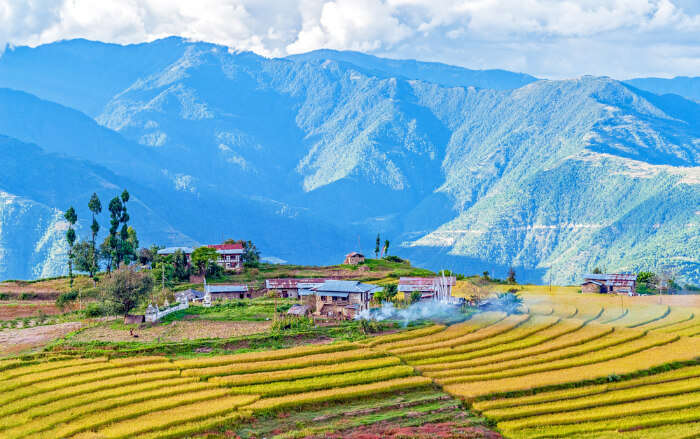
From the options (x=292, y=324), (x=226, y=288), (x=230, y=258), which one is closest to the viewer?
(x=292, y=324)

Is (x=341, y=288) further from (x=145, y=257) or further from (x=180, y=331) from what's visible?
(x=145, y=257)

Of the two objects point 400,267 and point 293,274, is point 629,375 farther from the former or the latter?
point 400,267

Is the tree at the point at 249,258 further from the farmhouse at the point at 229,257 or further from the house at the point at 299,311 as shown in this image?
the house at the point at 299,311

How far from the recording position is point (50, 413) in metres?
61.6

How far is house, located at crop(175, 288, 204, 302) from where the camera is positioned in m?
134

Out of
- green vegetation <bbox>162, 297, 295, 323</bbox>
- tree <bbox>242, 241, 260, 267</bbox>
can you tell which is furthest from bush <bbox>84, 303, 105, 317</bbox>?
tree <bbox>242, 241, 260, 267</bbox>

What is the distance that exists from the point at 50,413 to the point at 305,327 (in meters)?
40.0

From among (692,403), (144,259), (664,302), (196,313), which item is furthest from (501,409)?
(144,259)

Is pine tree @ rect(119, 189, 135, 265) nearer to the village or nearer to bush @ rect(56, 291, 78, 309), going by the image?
the village

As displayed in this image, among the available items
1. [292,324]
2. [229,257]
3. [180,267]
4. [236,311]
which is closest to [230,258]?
[229,257]

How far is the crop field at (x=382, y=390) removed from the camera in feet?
196

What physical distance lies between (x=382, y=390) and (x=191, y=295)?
75.6 meters

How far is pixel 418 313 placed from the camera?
104 metres

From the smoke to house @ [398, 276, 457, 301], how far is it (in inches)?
353
